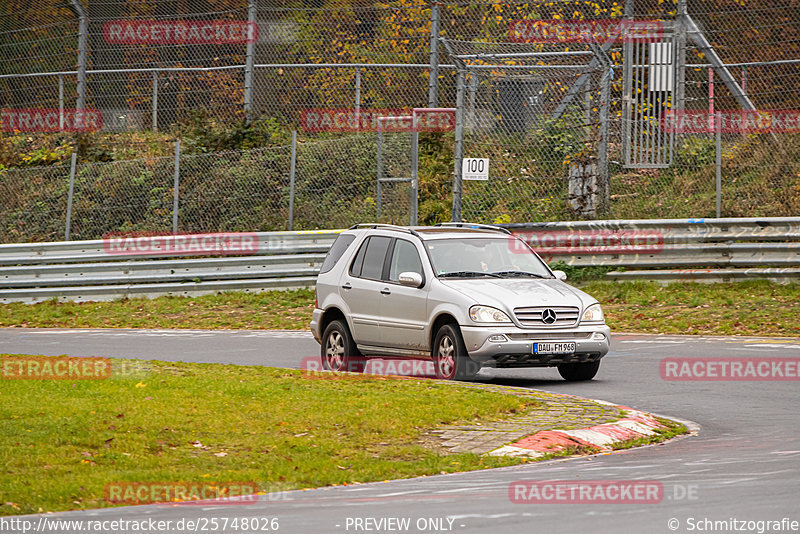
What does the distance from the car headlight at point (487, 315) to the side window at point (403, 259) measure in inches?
47.9

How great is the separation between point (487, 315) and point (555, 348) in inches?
30.5

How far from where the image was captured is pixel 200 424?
1010 cm

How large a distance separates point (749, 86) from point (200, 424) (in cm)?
1711

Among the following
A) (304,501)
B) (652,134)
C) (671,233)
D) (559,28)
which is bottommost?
(304,501)

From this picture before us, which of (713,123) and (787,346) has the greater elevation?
(713,123)

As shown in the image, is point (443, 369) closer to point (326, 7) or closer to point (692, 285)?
point (692, 285)

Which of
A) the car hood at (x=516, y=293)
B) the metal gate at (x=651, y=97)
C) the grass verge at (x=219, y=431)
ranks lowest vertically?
the grass verge at (x=219, y=431)

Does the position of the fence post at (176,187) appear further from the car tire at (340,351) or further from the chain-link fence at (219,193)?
the car tire at (340,351)

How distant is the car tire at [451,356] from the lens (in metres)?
13.5

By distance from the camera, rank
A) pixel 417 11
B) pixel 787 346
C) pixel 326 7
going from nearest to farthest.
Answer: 1. pixel 787 346
2. pixel 417 11
3. pixel 326 7

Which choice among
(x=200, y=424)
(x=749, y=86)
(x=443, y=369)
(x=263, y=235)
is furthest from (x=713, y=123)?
(x=200, y=424)

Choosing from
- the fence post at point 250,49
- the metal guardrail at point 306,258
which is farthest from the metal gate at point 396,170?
the fence post at point 250,49

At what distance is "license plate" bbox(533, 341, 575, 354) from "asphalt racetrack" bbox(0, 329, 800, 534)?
382 millimetres

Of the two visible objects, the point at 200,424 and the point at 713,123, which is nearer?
the point at 200,424
